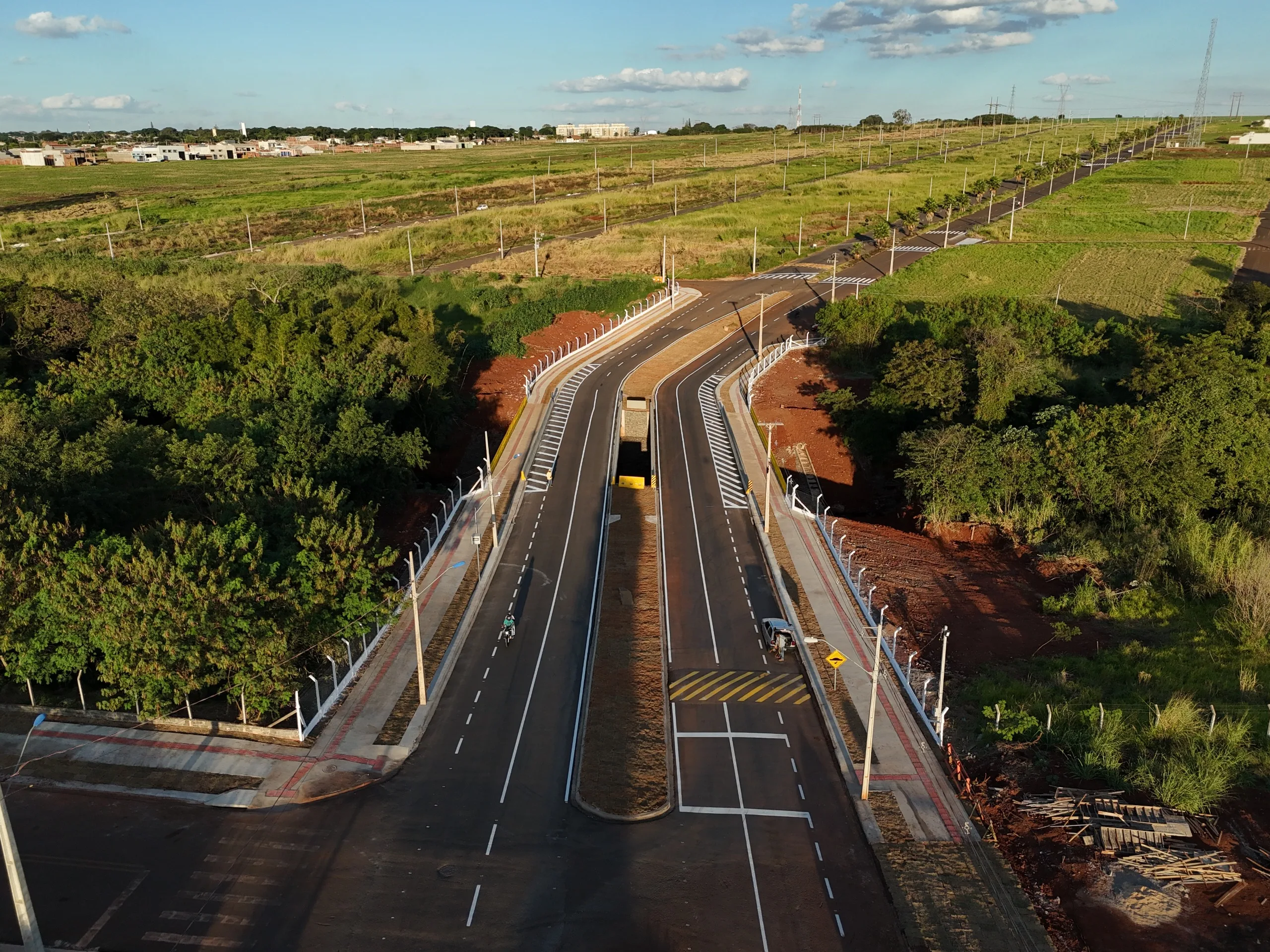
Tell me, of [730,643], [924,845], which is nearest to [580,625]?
[730,643]

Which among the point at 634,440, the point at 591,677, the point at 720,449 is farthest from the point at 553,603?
the point at 634,440

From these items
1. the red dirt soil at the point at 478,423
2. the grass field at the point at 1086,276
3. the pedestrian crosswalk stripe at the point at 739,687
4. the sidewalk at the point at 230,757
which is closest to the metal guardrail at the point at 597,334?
the red dirt soil at the point at 478,423

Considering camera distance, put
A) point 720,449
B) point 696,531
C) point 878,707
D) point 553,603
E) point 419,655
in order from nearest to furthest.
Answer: point 419,655, point 878,707, point 553,603, point 696,531, point 720,449

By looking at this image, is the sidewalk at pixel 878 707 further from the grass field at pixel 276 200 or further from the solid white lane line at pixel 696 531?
the grass field at pixel 276 200

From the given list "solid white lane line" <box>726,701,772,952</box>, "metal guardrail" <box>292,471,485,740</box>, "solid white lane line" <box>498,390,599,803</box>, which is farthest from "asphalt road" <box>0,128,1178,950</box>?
"metal guardrail" <box>292,471,485,740</box>

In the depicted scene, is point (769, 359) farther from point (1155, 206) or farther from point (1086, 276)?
point (1155, 206)
